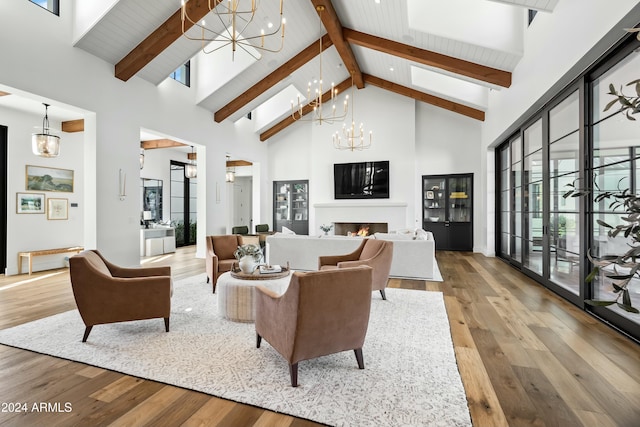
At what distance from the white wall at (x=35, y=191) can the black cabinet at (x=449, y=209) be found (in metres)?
8.44

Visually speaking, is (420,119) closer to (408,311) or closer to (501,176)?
(501,176)

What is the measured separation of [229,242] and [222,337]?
2499 millimetres

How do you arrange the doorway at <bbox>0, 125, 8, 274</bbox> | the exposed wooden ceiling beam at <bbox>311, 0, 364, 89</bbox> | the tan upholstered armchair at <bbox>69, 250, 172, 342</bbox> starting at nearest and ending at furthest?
the tan upholstered armchair at <bbox>69, 250, 172, 342</bbox>
the exposed wooden ceiling beam at <bbox>311, 0, 364, 89</bbox>
the doorway at <bbox>0, 125, 8, 274</bbox>

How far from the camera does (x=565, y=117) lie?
4.13 m

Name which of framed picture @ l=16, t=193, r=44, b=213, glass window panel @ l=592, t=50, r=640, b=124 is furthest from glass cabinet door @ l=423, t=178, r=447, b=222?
framed picture @ l=16, t=193, r=44, b=213

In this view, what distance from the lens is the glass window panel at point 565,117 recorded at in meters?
3.84

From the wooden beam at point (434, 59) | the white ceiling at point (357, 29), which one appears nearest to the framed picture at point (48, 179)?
the white ceiling at point (357, 29)

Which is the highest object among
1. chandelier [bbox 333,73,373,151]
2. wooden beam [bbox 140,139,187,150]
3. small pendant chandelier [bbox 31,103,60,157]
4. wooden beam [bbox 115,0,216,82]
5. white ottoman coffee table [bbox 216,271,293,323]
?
wooden beam [bbox 115,0,216,82]

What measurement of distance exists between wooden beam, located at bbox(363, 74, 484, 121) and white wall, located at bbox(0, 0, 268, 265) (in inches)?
176

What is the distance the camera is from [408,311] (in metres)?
3.78

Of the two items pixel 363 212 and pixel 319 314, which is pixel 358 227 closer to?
pixel 363 212

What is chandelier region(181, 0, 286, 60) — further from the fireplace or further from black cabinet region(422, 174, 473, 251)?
black cabinet region(422, 174, 473, 251)

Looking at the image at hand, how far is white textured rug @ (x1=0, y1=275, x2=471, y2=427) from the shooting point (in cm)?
195

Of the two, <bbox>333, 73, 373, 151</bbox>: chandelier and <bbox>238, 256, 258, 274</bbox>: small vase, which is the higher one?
<bbox>333, 73, 373, 151</bbox>: chandelier
